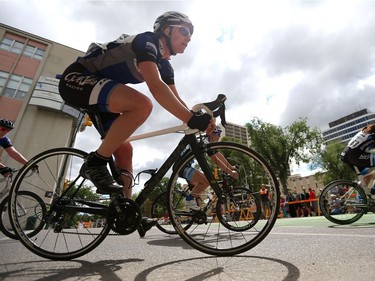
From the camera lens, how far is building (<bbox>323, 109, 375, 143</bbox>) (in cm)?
14725

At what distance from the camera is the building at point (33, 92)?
27.9 metres

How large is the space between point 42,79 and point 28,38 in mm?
6052

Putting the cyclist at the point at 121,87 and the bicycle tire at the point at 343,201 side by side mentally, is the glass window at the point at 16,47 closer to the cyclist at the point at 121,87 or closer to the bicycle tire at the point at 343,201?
the cyclist at the point at 121,87

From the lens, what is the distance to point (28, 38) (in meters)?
31.7

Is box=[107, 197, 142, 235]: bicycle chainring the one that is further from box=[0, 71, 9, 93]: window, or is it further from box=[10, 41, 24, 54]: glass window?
box=[10, 41, 24, 54]: glass window

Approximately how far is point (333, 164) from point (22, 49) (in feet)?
172

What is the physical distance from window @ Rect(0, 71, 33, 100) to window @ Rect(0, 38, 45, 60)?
3115 millimetres

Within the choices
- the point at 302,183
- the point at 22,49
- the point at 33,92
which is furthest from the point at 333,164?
the point at 302,183

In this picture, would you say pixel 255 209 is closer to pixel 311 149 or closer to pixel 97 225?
pixel 97 225

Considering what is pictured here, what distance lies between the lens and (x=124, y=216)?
2180 millimetres

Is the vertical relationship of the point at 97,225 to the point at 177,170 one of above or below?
below

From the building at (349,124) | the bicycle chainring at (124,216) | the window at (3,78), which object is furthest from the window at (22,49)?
the building at (349,124)

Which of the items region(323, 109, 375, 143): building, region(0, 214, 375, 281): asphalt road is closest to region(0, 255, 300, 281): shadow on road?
region(0, 214, 375, 281): asphalt road

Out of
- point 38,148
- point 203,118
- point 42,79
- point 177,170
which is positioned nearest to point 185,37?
point 203,118
